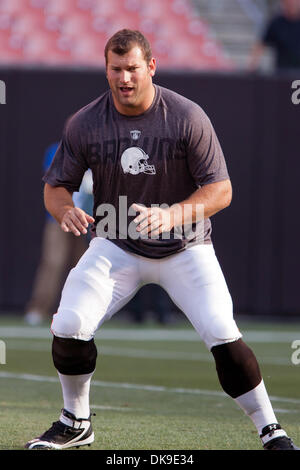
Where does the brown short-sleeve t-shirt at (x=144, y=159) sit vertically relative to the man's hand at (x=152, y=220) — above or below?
above

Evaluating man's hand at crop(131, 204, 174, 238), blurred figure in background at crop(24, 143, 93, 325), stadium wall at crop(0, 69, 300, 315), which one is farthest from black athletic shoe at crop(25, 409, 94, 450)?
stadium wall at crop(0, 69, 300, 315)

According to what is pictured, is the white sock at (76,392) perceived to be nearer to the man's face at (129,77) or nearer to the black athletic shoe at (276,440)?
the black athletic shoe at (276,440)

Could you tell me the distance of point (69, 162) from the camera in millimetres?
5555

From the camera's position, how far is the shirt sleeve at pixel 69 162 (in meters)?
5.52

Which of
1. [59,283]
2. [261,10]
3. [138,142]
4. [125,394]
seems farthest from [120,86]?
[261,10]

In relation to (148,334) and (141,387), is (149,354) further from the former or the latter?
(141,387)

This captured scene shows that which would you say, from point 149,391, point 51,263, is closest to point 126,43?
point 149,391

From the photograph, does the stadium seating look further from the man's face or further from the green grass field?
the man's face

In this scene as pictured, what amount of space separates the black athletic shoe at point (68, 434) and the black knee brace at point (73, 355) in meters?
0.28

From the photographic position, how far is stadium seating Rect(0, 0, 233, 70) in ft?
52.7

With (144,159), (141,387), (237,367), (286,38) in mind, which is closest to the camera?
(237,367)

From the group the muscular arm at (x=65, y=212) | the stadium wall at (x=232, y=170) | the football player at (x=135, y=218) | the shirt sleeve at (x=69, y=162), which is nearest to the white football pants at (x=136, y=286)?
the football player at (x=135, y=218)

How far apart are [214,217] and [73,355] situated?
27.6 ft

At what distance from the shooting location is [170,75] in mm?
13539
